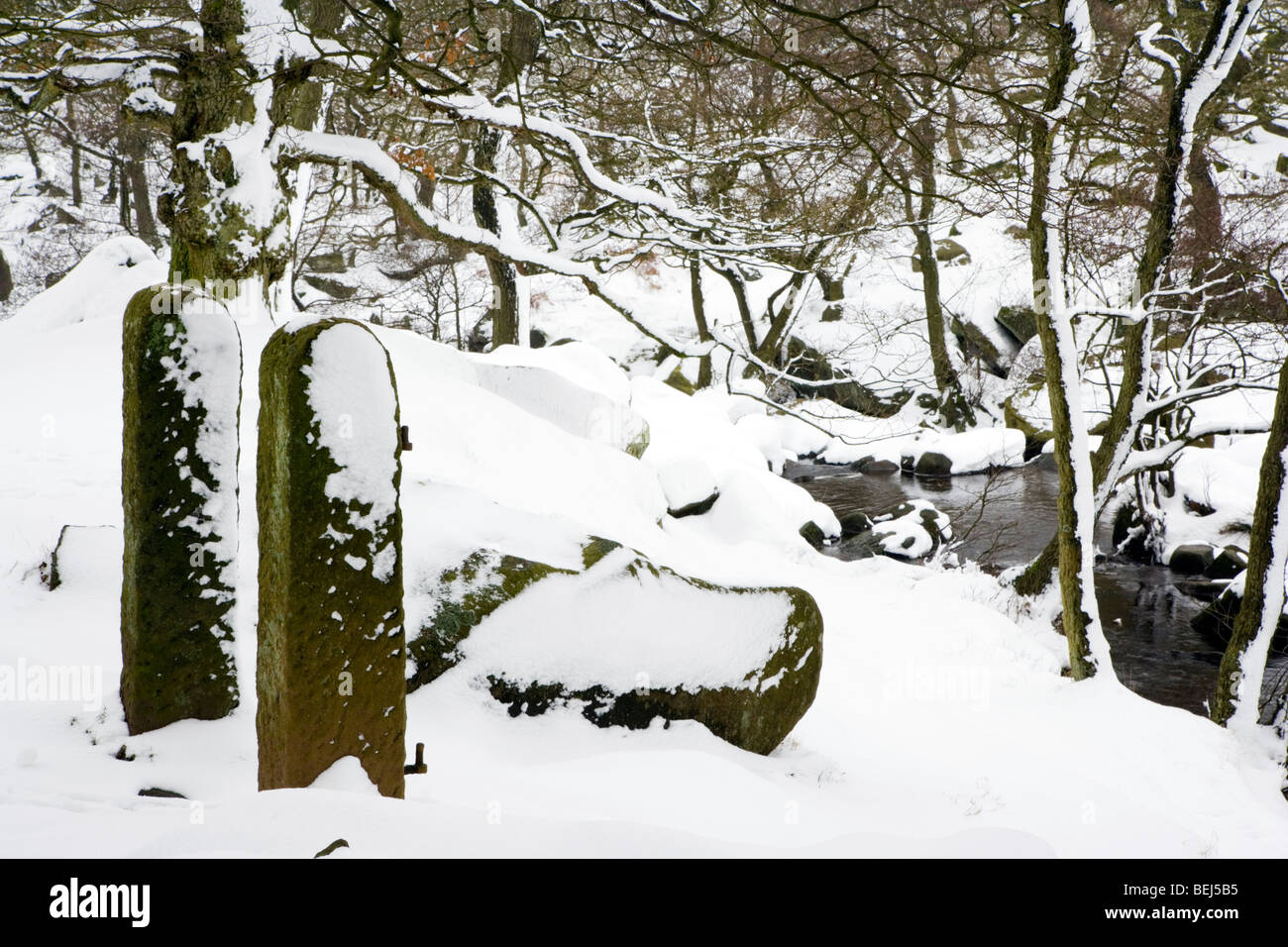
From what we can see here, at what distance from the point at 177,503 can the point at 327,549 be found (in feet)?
3.76

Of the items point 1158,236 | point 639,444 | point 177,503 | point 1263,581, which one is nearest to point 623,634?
point 177,503

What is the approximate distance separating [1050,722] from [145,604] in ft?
18.4

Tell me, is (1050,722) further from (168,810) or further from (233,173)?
(233,173)

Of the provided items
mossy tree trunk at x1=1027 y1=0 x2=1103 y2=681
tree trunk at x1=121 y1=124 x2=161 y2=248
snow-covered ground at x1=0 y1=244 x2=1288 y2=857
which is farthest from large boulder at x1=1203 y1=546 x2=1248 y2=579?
tree trunk at x1=121 y1=124 x2=161 y2=248

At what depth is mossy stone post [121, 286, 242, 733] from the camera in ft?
9.92

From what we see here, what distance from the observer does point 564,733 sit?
3598 mm

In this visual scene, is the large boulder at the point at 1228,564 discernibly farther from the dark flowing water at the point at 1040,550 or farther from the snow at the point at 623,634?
the snow at the point at 623,634

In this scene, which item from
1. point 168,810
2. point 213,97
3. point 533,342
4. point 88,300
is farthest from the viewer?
point 533,342

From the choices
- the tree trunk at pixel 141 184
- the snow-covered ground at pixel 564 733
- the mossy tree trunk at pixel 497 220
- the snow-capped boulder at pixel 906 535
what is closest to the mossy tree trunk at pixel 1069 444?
the snow-covered ground at pixel 564 733

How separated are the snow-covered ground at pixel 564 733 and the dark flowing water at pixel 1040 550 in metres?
1.21
